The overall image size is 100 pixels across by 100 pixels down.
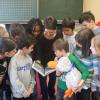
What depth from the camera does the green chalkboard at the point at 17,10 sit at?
399 centimetres

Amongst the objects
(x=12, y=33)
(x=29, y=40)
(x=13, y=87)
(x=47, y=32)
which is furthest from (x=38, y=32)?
(x=13, y=87)

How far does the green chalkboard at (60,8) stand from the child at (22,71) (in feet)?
5.57

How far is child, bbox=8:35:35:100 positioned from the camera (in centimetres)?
235

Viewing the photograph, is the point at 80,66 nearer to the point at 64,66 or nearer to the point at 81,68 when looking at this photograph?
the point at 81,68

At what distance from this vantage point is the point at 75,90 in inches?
89.2

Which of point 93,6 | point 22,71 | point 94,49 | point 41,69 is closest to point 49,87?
point 41,69

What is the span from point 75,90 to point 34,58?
2.50ft

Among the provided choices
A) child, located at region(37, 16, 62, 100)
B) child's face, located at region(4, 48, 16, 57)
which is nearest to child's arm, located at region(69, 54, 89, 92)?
child's face, located at region(4, 48, 16, 57)

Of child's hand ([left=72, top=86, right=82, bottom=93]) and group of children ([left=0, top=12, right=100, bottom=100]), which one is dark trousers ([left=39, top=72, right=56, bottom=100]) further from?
child's hand ([left=72, top=86, right=82, bottom=93])

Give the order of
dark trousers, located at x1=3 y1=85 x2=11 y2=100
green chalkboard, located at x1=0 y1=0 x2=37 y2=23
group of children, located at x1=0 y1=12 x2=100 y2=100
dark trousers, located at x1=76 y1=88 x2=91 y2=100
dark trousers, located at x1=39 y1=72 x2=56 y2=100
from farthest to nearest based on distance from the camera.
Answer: green chalkboard, located at x1=0 y1=0 x2=37 y2=23 → dark trousers, located at x1=39 y1=72 x2=56 y2=100 → dark trousers, located at x1=3 y1=85 x2=11 y2=100 → dark trousers, located at x1=76 y1=88 x2=91 y2=100 → group of children, located at x1=0 y1=12 x2=100 y2=100

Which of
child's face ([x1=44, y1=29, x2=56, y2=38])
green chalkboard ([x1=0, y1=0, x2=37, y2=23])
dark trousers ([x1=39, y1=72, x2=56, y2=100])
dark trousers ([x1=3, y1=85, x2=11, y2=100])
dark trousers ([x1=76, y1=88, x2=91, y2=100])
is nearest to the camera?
dark trousers ([x1=76, y1=88, x2=91, y2=100])

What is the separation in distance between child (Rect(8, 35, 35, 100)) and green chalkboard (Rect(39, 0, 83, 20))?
1698mm

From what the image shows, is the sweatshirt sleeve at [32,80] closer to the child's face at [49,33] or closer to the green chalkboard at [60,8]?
the child's face at [49,33]

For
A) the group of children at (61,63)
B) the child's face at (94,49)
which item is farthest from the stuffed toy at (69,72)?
the child's face at (94,49)
